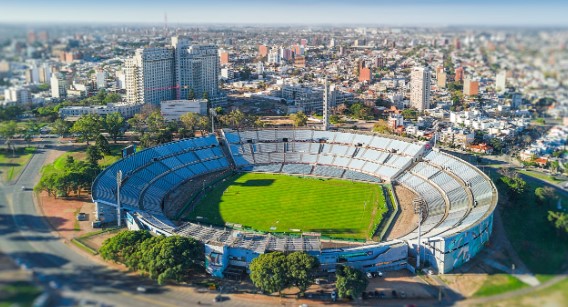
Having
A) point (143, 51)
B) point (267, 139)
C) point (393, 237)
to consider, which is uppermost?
point (143, 51)

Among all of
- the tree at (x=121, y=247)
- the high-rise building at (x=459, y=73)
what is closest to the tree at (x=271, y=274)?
the tree at (x=121, y=247)

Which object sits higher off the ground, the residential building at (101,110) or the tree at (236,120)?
the residential building at (101,110)

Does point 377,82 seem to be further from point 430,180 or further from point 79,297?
point 79,297

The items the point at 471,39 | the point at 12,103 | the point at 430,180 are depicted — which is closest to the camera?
the point at 471,39

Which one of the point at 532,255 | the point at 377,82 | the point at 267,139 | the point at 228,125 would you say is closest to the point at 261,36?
the point at 377,82

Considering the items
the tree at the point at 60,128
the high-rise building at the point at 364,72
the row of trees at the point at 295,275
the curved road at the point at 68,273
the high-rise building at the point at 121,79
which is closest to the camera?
the curved road at the point at 68,273

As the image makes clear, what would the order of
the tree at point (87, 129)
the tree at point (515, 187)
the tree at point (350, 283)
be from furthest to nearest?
1. the tree at point (87, 129)
2. the tree at point (515, 187)
3. the tree at point (350, 283)

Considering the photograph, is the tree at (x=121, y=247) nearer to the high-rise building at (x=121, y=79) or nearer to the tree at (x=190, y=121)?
the tree at (x=190, y=121)
